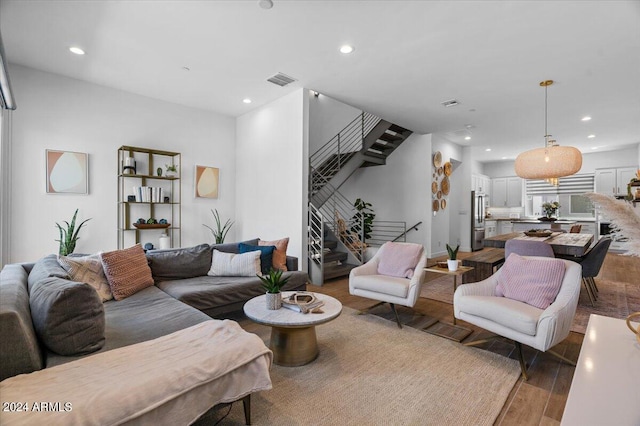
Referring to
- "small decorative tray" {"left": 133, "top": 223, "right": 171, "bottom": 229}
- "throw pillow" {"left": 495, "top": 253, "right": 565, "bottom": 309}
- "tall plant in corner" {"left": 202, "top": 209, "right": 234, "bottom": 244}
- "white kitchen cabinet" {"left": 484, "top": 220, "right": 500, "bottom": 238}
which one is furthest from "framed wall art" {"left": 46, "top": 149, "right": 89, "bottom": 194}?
"white kitchen cabinet" {"left": 484, "top": 220, "right": 500, "bottom": 238}

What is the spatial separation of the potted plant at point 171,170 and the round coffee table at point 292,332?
3.48 metres

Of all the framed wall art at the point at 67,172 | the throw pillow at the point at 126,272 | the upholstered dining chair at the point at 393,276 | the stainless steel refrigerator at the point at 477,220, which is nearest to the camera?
the throw pillow at the point at 126,272

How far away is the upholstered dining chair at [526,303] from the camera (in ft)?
6.95

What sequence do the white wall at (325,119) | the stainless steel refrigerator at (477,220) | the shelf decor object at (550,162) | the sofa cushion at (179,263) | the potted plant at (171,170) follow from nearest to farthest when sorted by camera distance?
the sofa cushion at (179,263) < the shelf decor object at (550,162) < the potted plant at (171,170) < the white wall at (325,119) < the stainless steel refrigerator at (477,220)

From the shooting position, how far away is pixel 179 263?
11.2ft

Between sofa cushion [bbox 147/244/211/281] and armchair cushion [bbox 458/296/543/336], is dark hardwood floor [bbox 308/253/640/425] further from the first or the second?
sofa cushion [bbox 147/244/211/281]

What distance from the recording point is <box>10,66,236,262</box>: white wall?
3.95 m

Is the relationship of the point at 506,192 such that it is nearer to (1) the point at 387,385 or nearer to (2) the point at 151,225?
(1) the point at 387,385

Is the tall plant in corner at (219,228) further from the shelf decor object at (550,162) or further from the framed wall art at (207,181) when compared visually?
the shelf decor object at (550,162)

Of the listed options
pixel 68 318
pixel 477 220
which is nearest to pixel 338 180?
pixel 477 220

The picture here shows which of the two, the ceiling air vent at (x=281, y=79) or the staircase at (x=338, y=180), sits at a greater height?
the ceiling air vent at (x=281, y=79)

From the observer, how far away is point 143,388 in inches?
49.3

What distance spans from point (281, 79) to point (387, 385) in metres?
3.88

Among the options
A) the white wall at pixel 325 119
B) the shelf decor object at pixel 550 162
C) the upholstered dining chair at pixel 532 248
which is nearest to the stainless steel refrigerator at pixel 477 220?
the white wall at pixel 325 119
